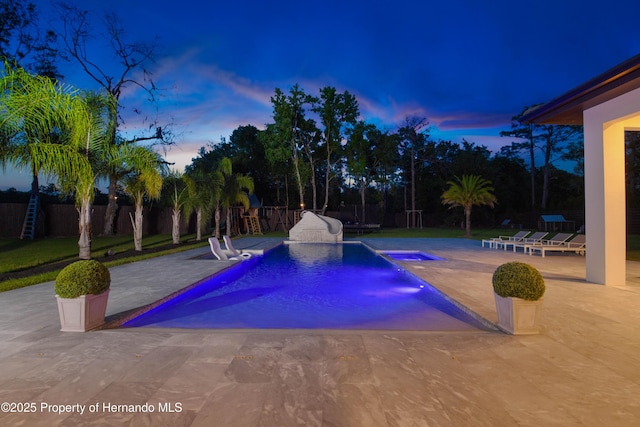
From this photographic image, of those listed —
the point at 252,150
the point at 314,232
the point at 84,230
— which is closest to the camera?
the point at 84,230

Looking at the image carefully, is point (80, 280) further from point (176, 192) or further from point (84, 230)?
point (176, 192)

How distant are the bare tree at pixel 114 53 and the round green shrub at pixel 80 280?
15557mm

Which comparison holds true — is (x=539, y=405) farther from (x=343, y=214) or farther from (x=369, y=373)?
(x=343, y=214)

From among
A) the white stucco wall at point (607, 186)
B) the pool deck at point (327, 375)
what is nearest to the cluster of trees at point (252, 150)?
the pool deck at point (327, 375)

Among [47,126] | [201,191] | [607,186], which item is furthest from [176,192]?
[607,186]

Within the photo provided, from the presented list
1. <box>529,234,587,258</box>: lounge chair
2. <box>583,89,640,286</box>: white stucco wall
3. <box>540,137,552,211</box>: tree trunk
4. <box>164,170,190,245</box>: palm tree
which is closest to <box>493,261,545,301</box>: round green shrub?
<box>583,89,640,286</box>: white stucco wall

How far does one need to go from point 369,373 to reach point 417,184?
36203 millimetres

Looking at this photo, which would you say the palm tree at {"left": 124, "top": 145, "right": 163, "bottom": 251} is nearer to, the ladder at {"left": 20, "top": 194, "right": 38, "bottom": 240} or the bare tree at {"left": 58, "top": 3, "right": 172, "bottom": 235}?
the bare tree at {"left": 58, "top": 3, "right": 172, "bottom": 235}

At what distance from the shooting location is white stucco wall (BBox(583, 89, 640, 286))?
6719 mm

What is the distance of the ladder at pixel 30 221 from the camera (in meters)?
17.8

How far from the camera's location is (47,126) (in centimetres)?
708

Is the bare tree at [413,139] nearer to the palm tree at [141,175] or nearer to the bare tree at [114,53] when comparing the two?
the bare tree at [114,53]

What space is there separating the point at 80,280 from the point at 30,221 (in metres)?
18.4

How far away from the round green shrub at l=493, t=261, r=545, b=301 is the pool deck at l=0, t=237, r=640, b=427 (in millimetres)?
480
